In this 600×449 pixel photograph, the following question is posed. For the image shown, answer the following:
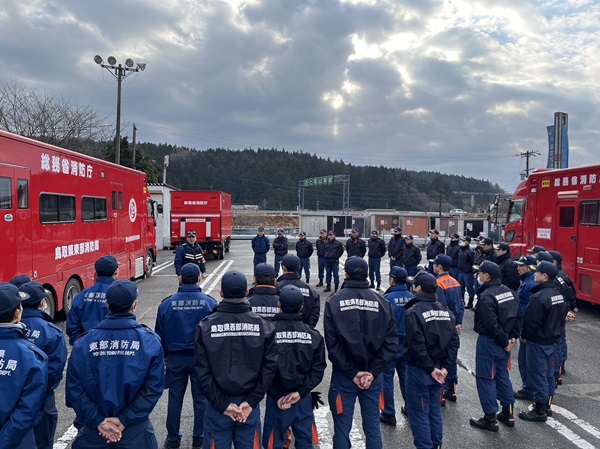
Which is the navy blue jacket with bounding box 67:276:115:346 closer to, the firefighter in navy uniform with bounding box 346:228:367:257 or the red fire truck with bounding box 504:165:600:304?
the firefighter in navy uniform with bounding box 346:228:367:257

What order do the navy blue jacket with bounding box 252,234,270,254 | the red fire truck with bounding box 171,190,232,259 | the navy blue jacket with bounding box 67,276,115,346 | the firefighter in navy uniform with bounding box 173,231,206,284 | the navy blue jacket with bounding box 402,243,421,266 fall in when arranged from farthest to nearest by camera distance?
the red fire truck with bounding box 171,190,232,259 < the navy blue jacket with bounding box 252,234,270,254 < the navy blue jacket with bounding box 402,243,421,266 < the firefighter in navy uniform with bounding box 173,231,206,284 < the navy blue jacket with bounding box 67,276,115,346

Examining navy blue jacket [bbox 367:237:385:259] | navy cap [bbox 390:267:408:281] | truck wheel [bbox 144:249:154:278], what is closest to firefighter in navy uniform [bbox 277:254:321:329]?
navy cap [bbox 390:267:408:281]

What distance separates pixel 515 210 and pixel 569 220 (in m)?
2.67

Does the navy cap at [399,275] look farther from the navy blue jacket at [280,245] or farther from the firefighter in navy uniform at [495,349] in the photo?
the navy blue jacket at [280,245]

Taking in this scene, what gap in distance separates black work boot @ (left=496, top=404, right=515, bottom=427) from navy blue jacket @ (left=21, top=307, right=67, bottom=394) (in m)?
4.68

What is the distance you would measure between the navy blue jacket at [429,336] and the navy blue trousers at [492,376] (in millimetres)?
785

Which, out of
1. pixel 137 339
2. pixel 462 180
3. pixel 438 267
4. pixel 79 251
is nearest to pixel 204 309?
pixel 137 339

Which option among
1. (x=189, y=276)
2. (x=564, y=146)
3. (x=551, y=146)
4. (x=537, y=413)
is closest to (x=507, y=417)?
(x=537, y=413)

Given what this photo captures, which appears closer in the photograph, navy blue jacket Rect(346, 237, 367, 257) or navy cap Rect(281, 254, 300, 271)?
navy cap Rect(281, 254, 300, 271)

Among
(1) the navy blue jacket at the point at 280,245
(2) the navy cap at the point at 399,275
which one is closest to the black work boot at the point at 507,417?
(2) the navy cap at the point at 399,275

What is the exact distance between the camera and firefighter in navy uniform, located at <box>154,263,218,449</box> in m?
4.23

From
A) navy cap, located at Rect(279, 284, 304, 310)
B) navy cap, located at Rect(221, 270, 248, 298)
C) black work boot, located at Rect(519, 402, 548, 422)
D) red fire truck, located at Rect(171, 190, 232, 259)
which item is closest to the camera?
navy cap, located at Rect(221, 270, 248, 298)

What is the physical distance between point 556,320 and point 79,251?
9126 millimetres

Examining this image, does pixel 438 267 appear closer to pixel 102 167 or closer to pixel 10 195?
pixel 10 195
